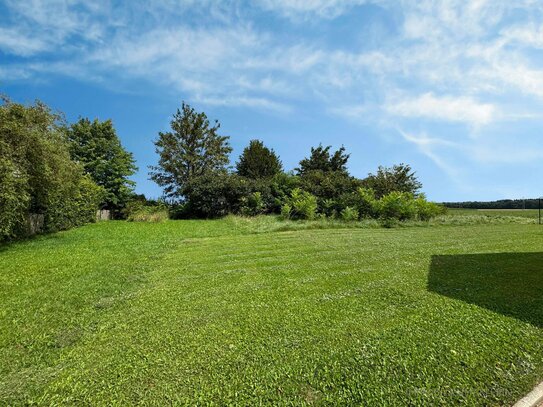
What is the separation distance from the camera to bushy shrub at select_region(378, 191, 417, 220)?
17375mm

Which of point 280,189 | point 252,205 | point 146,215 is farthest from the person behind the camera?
point 280,189

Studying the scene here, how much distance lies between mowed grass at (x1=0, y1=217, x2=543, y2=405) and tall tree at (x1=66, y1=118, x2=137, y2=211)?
71.7 ft

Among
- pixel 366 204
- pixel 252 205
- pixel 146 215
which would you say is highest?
pixel 366 204

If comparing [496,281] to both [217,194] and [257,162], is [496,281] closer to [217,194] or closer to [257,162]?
[217,194]

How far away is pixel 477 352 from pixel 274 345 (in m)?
1.95

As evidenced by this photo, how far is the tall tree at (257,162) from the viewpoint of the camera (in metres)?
30.7

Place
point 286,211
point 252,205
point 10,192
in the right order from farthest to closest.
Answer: point 252,205
point 286,211
point 10,192

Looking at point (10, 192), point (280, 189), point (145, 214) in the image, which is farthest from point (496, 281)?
point (145, 214)

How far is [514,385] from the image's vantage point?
2.42 m

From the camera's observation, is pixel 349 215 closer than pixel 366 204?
Yes

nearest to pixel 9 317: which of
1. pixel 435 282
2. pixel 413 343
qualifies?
pixel 413 343

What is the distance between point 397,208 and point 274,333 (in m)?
16.0

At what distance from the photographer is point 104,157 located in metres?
27.4

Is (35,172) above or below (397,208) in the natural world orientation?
above
